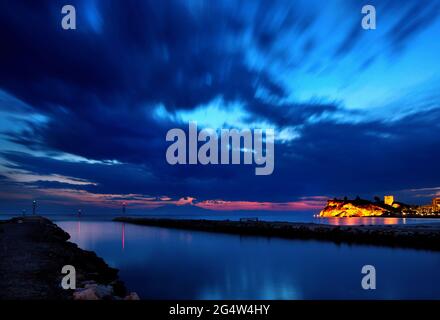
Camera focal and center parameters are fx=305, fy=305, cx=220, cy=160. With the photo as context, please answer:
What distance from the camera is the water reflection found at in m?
17.9

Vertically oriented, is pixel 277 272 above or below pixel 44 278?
below

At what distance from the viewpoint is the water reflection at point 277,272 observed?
1792 cm

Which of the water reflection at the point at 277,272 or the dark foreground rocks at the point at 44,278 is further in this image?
the water reflection at the point at 277,272

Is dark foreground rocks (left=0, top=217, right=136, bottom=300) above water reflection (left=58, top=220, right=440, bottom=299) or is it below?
above

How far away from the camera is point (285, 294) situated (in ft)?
58.9

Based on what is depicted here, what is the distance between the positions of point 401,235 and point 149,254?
99.4 feet

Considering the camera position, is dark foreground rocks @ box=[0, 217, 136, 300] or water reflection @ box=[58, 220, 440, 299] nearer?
dark foreground rocks @ box=[0, 217, 136, 300]

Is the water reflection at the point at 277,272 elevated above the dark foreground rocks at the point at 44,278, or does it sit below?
below

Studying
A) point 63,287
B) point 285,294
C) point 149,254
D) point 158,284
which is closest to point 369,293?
point 285,294

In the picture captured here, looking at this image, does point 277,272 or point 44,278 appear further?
point 277,272

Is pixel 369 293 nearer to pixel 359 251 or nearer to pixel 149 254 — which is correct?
pixel 359 251

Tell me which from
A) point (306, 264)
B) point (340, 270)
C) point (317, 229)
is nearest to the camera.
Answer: point (340, 270)

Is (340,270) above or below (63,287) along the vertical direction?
below

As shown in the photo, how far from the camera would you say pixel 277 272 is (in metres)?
23.7
